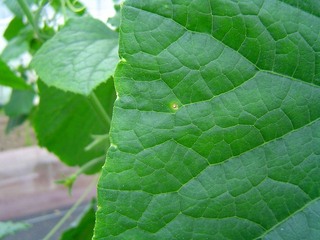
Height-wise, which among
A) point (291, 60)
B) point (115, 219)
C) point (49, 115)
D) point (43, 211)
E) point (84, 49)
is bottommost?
point (43, 211)

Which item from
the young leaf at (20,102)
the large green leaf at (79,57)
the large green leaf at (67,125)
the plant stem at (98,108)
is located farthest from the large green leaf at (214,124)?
the young leaf at (20,102)

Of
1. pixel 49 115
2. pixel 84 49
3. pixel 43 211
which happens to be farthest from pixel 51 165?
pixel 84 49

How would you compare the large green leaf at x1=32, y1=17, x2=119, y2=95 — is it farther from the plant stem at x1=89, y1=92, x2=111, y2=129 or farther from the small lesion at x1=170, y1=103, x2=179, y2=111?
the small lesion at x1=170, y1=103, x2=179, y2=111

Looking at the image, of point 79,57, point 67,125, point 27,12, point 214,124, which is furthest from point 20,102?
point 214,124

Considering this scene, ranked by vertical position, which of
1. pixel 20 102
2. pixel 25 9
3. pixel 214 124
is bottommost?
pixel 20 102

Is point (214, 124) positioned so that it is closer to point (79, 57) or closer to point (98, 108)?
point (79, 57)

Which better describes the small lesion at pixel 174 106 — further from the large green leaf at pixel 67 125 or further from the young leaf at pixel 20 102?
the young leaf at pixel 20 102

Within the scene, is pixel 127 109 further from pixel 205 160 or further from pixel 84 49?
pixel 84 49
